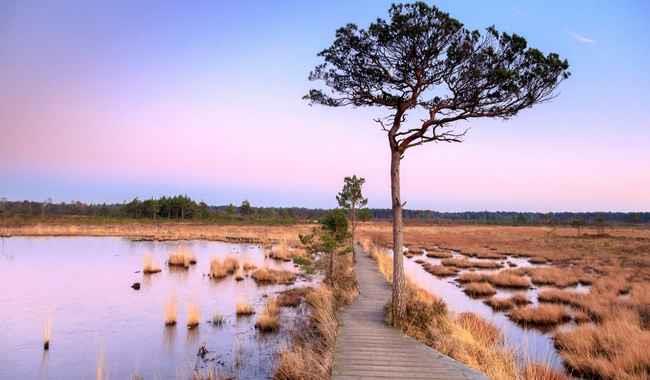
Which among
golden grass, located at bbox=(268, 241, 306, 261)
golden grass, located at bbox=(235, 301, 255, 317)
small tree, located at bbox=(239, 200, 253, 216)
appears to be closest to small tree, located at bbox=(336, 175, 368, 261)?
golden grass, located at bbox=(268, 241, 306, 261)

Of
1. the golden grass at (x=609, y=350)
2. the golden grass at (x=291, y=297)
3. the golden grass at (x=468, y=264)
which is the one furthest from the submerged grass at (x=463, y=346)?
the golden grass at (x=468, y=264)

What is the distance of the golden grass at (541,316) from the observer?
51.8ft

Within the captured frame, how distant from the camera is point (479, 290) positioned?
21.7m

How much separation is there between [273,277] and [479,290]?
9.88 m

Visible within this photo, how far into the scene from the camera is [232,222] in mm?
88125

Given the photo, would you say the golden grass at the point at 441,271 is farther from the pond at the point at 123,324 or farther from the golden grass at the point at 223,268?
the golden grass at the point at 223,268

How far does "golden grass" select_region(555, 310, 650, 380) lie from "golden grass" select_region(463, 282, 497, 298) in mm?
7695

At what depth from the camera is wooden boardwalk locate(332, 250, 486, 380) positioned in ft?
22.9

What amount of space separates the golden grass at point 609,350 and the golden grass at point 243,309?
9.66 metres

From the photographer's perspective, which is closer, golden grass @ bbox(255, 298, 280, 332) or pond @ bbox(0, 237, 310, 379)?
pond @ bbox(0, 237, 310, 379)

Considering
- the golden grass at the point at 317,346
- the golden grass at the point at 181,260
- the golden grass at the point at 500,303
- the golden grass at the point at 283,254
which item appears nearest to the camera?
the golden grass at the point at 317,346

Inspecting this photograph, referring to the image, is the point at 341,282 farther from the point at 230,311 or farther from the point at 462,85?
the point at 462,85

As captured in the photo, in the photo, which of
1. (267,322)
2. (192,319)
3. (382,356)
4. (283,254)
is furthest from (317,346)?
(283,254)

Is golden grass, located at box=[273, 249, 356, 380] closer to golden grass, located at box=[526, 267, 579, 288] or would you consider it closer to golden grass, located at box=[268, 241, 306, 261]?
golden grass, located at box=[526, 267, 579, 288]
